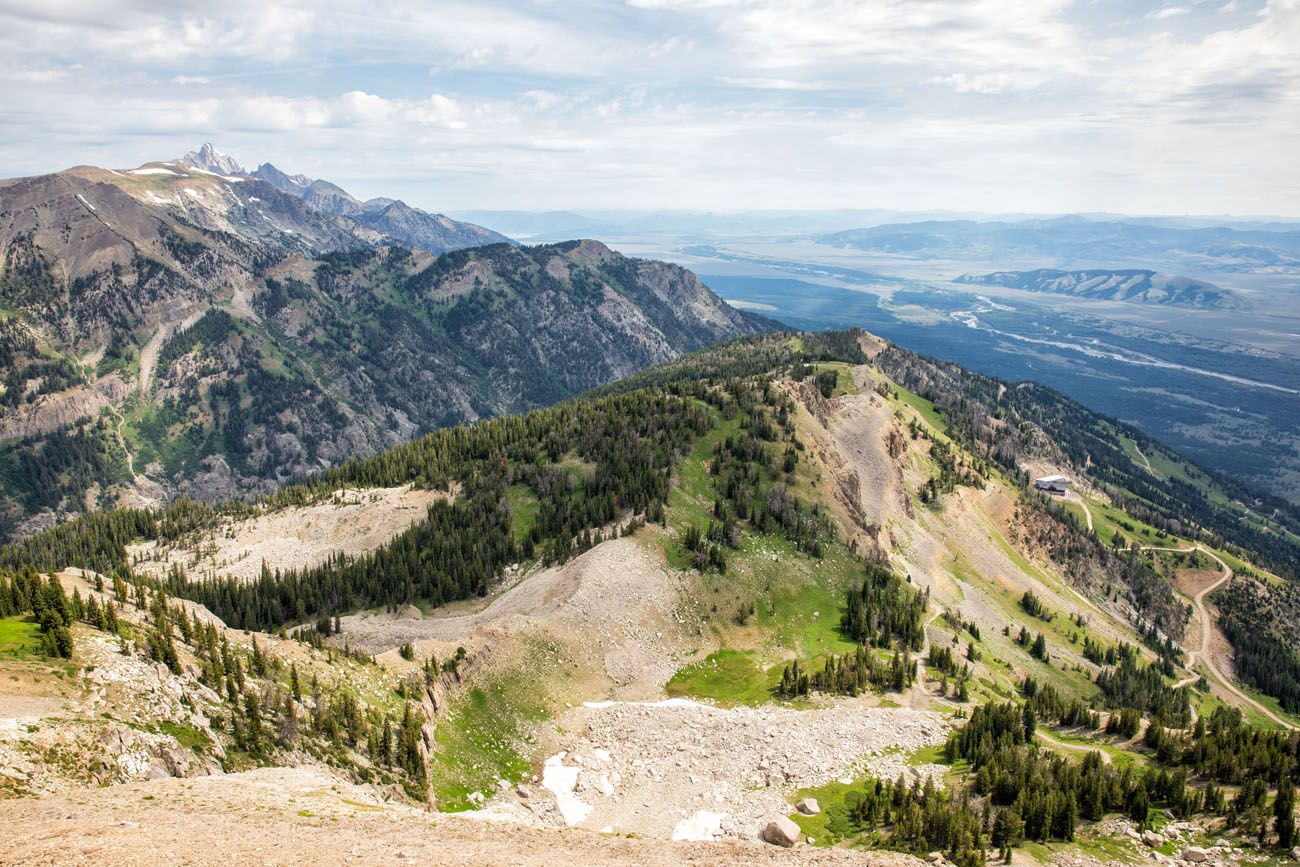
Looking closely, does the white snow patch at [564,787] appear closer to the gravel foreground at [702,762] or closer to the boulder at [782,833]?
the gravel foreground at [702,762]

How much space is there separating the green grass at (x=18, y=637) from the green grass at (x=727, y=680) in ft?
181

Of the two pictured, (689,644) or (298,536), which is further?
(298,536)

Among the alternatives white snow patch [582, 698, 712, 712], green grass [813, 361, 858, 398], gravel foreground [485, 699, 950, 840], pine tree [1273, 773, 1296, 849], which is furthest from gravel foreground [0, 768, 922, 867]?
green grass [813, 361, 858, 398]

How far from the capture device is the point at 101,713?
40750 millimetres

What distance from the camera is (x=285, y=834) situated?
34312mm

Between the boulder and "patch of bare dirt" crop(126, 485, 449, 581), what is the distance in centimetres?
8417

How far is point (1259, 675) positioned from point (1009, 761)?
5466 inches

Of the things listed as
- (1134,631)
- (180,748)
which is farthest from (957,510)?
(180,748)

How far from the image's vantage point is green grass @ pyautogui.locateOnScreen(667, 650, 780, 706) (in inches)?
3061

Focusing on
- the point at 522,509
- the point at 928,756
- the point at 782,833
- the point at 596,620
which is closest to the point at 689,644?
the point at 596,620

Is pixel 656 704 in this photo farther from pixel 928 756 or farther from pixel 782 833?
pixel 928 756

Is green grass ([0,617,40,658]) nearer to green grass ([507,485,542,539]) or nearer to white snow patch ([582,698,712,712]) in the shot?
white snow patch ([582,698,712,712])

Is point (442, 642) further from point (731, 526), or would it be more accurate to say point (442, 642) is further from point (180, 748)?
point (731, 526)

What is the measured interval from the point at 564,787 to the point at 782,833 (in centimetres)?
1866
